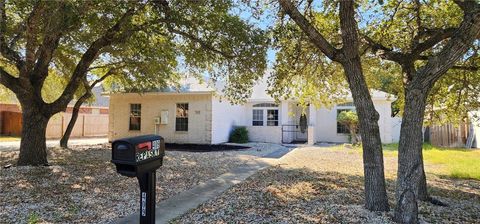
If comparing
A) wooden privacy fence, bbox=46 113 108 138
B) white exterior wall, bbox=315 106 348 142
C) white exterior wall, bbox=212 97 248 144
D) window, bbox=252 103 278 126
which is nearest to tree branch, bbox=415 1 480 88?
white exterior wall, bbox=212 97 248 144

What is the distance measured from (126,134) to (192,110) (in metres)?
4.47

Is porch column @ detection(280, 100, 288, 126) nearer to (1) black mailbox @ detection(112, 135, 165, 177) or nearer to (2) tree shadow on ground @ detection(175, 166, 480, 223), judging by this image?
(2) tree shadow on ground @ detection(175, 166, 480, 223)

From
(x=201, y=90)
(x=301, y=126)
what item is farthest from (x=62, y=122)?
(x=301, y=126)

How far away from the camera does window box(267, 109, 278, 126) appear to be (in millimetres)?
20609

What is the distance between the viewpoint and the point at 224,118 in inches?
780

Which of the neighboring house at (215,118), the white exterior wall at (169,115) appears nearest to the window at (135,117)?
the neighboring house at (215,118)

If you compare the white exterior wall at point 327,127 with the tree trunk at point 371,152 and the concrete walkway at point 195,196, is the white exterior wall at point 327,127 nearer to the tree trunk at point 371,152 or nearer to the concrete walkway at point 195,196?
the concrete walkway at point 195,196

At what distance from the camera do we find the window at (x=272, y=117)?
811 inches

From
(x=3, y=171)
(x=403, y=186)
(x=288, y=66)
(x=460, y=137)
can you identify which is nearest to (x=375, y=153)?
(x=403, y=186)

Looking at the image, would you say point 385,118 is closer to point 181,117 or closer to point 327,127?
point 327,127

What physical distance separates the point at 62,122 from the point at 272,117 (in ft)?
48.1

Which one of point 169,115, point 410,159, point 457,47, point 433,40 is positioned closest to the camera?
point 457,47

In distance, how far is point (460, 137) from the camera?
20.5m

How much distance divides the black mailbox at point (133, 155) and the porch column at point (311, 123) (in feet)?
56.3
